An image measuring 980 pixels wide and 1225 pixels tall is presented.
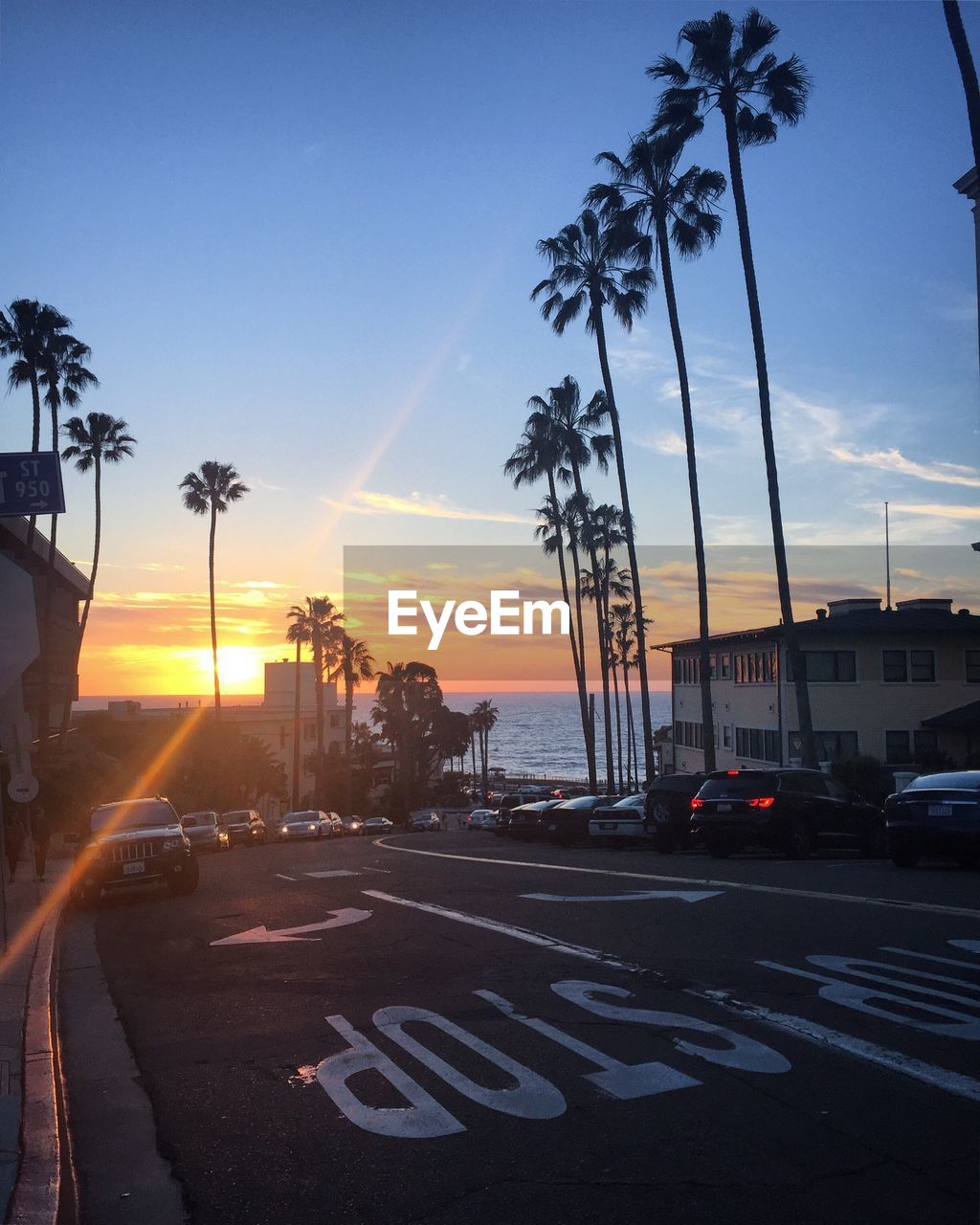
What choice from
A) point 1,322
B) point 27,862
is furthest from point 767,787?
point 1,322

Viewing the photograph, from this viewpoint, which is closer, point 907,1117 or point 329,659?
point 907,1117

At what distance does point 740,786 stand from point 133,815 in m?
10.5

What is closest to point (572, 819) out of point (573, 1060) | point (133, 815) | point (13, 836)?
point (133, 815)

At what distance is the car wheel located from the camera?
56.1 ft

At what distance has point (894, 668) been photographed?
42.4 metres

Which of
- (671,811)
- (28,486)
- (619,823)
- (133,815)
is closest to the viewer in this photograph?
(28,486)

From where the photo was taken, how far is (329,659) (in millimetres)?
81125

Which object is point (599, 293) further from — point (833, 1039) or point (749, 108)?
point (833, 1039)

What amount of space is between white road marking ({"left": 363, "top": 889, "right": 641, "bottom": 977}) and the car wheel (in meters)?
3.93

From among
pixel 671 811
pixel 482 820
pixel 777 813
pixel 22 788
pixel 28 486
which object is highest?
pixel 28 486

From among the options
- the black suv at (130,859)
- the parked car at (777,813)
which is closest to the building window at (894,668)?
the parked car at (777,813)

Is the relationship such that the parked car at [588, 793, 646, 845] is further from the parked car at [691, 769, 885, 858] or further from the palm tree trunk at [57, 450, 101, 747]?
the palm tree trunk at [57, 450, 101, 747]

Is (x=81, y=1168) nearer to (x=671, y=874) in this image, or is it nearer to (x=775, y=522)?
(x=671, y=874)

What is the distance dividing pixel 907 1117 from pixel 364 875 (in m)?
14.0
